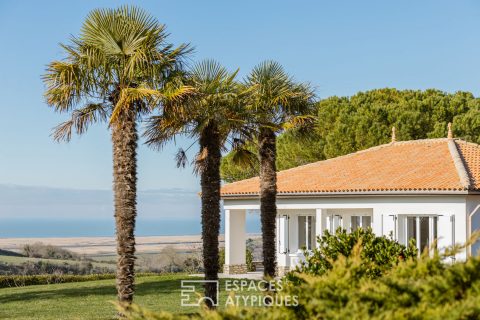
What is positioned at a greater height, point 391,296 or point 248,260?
point 391,296

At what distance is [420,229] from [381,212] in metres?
1.45

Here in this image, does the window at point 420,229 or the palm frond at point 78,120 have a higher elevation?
the palm frond at point 78,120

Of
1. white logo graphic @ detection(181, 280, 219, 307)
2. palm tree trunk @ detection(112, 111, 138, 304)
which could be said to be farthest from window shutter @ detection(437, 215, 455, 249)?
palm tree trunk @ detection(112, 111, 138, 304)

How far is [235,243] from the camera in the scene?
3284 centimetres

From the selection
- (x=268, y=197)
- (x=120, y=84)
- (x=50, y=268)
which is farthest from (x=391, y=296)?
(x=50, y=268)

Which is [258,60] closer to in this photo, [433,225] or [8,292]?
[433,225]

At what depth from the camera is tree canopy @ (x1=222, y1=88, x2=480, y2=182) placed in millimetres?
41875

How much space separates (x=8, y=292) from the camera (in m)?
29.2

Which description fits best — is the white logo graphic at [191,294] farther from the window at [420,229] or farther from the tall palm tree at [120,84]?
the window at [420,229]

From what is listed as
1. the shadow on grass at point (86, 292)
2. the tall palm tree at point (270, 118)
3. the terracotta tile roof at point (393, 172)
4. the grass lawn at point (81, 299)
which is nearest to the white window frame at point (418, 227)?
the terracotta tile roof at point (393, 172)

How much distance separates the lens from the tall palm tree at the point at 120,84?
17.2 m

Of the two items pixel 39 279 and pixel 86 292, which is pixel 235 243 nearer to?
pixel 86 292

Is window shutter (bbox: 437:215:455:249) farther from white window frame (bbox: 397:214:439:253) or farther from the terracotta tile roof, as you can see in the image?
the terracotta tile roof

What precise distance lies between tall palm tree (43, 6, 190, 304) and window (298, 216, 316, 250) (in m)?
14.1
